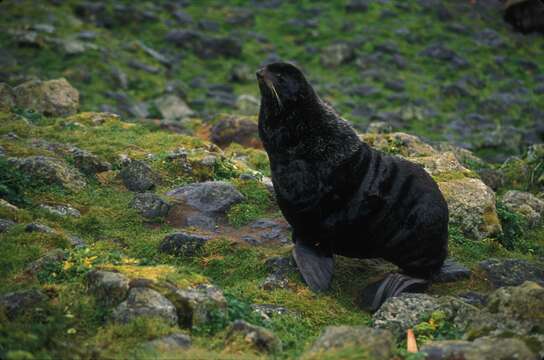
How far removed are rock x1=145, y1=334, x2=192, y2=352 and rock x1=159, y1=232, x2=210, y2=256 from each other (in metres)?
2.21

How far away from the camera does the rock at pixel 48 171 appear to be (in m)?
9.27

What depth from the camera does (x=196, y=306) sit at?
6332 mm

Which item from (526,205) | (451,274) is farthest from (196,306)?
(526,205)

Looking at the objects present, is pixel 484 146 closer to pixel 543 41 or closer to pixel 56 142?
pixel 543 41

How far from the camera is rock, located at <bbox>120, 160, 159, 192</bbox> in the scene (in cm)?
981

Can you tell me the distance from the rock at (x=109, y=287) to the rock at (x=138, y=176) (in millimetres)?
3403

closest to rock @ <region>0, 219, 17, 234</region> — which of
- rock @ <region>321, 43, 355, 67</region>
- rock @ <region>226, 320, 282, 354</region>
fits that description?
rock @ <region>226, 320, 282, 354</region>

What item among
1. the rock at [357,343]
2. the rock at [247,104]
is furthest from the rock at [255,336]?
the rock at [247,104]

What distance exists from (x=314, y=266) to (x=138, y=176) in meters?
3.19

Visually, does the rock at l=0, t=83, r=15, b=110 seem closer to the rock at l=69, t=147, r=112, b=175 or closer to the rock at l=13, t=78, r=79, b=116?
the rock at l=13, t=78, r=79, b=116

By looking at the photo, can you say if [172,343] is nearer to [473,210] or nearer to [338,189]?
[338,189]

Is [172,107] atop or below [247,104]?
below

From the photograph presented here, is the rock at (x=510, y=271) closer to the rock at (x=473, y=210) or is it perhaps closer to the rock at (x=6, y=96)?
the rock at (x=473, y=210)

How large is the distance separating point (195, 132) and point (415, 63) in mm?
10021
